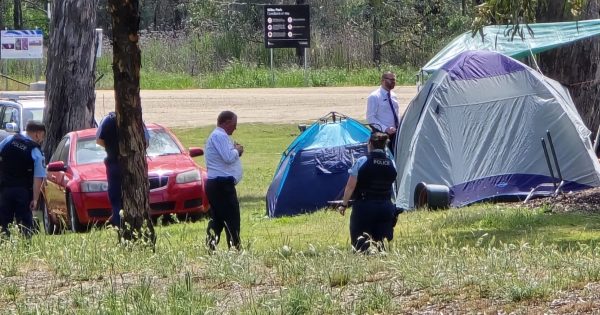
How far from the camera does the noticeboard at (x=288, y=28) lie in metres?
40.0

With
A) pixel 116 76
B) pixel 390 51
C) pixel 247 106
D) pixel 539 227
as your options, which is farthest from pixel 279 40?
pixel 116 76

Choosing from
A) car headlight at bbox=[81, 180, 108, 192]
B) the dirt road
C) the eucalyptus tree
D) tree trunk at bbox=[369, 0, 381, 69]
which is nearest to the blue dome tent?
car headlight at bbox=[81, 180, 108, 192]

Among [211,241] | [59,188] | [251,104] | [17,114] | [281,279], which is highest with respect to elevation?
[281,279]

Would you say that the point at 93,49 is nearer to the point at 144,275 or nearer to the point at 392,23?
the point at 144,275

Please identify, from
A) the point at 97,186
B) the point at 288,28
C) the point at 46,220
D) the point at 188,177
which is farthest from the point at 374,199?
the point at 288,28

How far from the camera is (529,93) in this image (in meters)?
15.4

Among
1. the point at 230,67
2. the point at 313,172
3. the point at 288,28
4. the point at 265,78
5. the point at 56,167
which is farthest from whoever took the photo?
the point at 230,67

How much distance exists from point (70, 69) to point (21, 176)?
24.4 ft

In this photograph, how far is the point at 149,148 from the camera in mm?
16828

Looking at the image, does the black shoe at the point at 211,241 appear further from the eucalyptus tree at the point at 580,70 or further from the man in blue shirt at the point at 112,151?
the eucalyptus tree at the point at 580,70

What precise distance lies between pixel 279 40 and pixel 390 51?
29.6 feet

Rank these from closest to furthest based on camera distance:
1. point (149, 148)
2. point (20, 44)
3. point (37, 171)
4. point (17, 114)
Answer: point (37, 171)
point (149, 148)
point (17, 114)
point (20, 44)

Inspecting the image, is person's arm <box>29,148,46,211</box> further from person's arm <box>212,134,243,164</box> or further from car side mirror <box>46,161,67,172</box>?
car side mirror <box>46,161,67,172</box>

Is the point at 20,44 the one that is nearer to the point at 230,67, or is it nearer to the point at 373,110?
the point at 230,67
